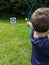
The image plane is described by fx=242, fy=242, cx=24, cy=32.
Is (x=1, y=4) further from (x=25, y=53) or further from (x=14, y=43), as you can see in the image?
(x=25, y=53)

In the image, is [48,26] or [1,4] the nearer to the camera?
[48,26]

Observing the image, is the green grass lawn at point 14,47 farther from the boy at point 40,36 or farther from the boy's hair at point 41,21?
Answer: the boy's hair at point 41,21

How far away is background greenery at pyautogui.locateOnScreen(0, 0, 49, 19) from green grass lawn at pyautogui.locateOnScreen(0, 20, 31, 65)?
2418 millimetres

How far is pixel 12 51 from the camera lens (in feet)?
12.9

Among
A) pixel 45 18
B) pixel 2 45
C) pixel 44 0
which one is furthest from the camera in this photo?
pixel 44 0

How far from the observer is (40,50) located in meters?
1.93

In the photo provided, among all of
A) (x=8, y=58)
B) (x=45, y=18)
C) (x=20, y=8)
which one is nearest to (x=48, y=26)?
(x=45, y=18)

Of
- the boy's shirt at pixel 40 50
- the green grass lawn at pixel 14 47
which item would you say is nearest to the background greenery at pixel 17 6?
the green grass lawn at pixel 14 47

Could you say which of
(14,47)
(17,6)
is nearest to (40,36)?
(14,47)

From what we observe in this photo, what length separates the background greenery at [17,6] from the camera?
25.8 ft

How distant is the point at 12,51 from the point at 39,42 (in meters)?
2.07

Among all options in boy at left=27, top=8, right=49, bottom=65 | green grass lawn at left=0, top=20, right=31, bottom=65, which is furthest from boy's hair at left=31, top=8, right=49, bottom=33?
green grass lawn at left=0, top=20, right=31, bottom=65

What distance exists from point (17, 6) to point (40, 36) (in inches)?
240

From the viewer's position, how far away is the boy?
6.01 ft
